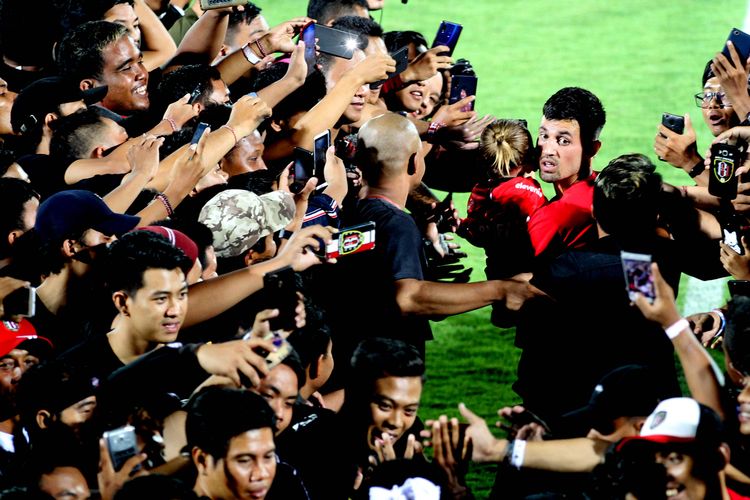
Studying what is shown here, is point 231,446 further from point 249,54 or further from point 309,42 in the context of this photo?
point 249,54

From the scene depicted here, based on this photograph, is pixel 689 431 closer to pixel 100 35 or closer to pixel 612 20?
pixel 100 35

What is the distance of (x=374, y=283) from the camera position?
5043mm

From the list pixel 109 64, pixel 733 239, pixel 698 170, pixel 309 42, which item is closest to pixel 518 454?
pixel 733 239

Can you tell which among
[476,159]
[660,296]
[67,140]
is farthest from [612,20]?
[660,296]

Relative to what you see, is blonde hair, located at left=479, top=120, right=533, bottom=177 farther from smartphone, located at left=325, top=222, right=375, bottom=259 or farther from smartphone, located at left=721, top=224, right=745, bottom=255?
smartphone, located at left=325, top=222, right=375, bottom=259

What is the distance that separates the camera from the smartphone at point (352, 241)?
4.54 m

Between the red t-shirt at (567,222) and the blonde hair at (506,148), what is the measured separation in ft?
2.45

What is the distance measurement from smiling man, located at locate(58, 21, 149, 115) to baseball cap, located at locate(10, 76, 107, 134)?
1.04 ft

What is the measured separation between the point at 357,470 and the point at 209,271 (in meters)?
1.15

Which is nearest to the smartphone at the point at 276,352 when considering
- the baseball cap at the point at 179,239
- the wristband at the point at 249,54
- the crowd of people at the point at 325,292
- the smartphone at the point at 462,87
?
the crowd of people at the point at 325,292

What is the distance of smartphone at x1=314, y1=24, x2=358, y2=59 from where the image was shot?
6.50 m

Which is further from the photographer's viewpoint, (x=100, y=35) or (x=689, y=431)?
(x=100, y=35)

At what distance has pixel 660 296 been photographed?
3754mm

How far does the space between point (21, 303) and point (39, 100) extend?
6.29 feet
